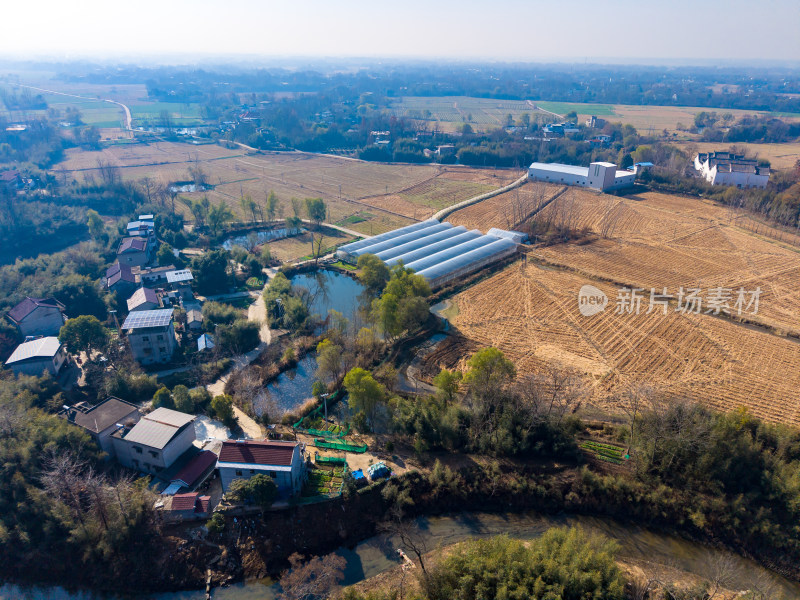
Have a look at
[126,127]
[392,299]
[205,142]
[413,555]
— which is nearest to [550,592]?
[413,555]

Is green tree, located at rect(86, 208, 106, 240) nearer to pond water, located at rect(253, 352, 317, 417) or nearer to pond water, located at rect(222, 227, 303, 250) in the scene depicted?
pond water, located at rect(222, 227, 303, 250)

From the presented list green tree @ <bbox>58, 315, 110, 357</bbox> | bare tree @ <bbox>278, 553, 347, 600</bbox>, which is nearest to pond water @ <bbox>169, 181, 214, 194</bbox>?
green tree @ <bbox>58, 315, 110, 357</bbox>

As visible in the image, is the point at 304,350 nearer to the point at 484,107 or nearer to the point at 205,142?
the point at 205,142

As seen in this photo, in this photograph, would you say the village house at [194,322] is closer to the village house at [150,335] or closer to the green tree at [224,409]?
the village house at [150,335]

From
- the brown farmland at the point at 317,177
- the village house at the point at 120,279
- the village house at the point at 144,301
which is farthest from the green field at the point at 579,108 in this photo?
the village house at the point at 144,301

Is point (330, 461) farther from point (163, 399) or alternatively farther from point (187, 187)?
point (187, 187)

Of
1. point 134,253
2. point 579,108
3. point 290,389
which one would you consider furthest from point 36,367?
point 579,108
